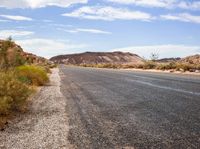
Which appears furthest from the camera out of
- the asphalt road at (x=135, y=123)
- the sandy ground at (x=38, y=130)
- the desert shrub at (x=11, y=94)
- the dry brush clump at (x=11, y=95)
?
the desert shrub at (x=11, y=94)

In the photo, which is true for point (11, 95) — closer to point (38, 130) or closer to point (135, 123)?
point (38, 130)

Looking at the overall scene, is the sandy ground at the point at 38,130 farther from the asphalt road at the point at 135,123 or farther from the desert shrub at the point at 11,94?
the desert shrub at the point at 11,94

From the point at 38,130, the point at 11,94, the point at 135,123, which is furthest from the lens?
the point at 11,94

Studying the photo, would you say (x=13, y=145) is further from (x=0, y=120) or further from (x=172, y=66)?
(x=172, y=66)

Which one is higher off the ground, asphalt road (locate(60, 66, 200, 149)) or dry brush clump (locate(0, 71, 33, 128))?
dry brush clump (locate(0, 71, 33, 128))

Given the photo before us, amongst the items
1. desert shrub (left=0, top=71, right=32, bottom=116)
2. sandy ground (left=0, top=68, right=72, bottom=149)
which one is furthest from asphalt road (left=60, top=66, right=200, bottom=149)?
desert shrub (left=0, top=71, right=32, bottom=116)

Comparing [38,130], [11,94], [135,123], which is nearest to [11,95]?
[11,94]

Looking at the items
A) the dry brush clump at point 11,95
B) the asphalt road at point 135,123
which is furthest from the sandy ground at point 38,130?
the dry brush clump at point 11,95

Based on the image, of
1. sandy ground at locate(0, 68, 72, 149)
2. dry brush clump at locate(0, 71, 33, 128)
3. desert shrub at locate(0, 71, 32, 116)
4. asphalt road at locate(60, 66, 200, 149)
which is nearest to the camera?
asphalt road at locate(60, 66, 200, 149)

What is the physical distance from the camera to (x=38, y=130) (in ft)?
29.2

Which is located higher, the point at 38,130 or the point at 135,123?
the point at 135,123

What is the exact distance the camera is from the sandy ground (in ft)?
24.8

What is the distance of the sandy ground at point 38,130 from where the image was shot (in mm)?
7559

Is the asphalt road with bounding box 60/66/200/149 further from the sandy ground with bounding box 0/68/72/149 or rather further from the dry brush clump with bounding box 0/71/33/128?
the dry brush clump with bounding box 0/71/33/128
